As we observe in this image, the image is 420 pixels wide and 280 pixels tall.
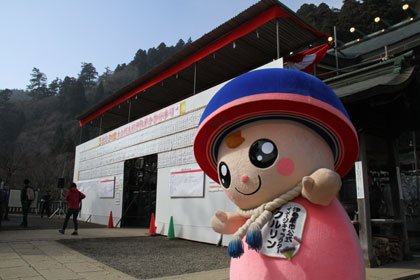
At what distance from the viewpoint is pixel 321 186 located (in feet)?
6.48

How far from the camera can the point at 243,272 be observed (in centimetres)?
213

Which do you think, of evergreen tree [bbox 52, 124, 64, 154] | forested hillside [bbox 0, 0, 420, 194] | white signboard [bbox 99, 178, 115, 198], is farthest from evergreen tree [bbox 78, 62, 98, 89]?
white signboard [bbox 99, 178, 115, 198]

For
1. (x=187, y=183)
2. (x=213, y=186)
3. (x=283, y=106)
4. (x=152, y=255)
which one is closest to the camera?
(x=283, y=106)

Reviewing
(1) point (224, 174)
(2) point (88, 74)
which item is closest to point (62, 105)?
(2) point (88, 74)

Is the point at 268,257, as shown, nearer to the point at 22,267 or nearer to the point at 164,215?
the point at 22,267

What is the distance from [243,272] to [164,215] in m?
8.07

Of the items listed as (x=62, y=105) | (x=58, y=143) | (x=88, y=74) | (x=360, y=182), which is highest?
(x=88, y=74)

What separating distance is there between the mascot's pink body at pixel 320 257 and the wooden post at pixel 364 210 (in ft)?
12.5

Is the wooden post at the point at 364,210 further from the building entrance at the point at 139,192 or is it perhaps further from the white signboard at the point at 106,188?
the white signboard at the point at 106,188

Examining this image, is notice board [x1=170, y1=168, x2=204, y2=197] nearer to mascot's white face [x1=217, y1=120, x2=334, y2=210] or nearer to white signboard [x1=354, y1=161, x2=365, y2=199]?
white signboard [x1=354, y1=161, x2=365, y2=199]

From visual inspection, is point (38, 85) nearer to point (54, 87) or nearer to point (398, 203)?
point (54, 87)

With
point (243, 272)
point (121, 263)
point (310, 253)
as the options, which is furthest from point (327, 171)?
point (121, 263)

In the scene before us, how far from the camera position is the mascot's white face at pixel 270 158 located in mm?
2158

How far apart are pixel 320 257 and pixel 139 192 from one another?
1289 cm
